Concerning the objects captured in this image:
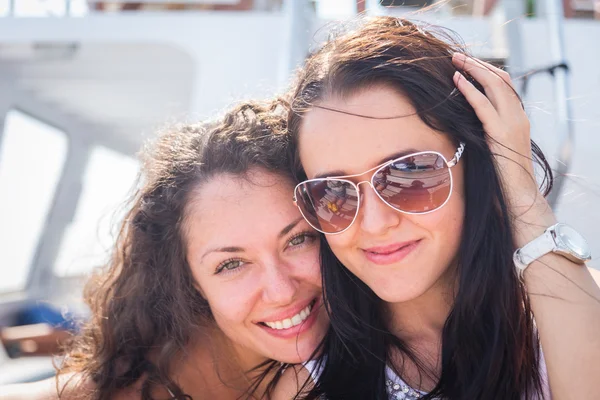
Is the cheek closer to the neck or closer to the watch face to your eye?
the neck

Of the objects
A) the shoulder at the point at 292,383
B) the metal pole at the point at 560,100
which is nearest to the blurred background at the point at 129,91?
the metal pole at the point at 560,100

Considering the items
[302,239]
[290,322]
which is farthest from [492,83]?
[290,322]

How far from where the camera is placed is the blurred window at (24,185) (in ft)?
16.1

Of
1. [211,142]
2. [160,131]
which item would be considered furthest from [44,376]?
[211,142]

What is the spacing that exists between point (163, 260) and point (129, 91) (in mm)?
3155

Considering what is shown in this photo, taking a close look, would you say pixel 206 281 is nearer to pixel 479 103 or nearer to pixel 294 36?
pixel 479 103

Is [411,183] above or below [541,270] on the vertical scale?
above

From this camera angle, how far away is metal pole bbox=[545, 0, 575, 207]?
233 centimetres

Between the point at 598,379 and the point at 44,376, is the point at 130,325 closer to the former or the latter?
the point at 44,376

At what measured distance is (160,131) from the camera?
237 cm

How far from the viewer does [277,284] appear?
6.01 ft

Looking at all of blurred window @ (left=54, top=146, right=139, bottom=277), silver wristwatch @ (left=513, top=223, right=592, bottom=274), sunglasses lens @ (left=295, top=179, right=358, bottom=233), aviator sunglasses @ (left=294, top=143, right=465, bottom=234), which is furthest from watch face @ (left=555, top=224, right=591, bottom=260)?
blurred window @ (left=54, top=146, right=139, bottom=277)

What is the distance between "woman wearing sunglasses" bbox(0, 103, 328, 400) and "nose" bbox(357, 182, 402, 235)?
0.41m

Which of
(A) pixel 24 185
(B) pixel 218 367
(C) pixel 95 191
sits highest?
(B) pixel 218 367
